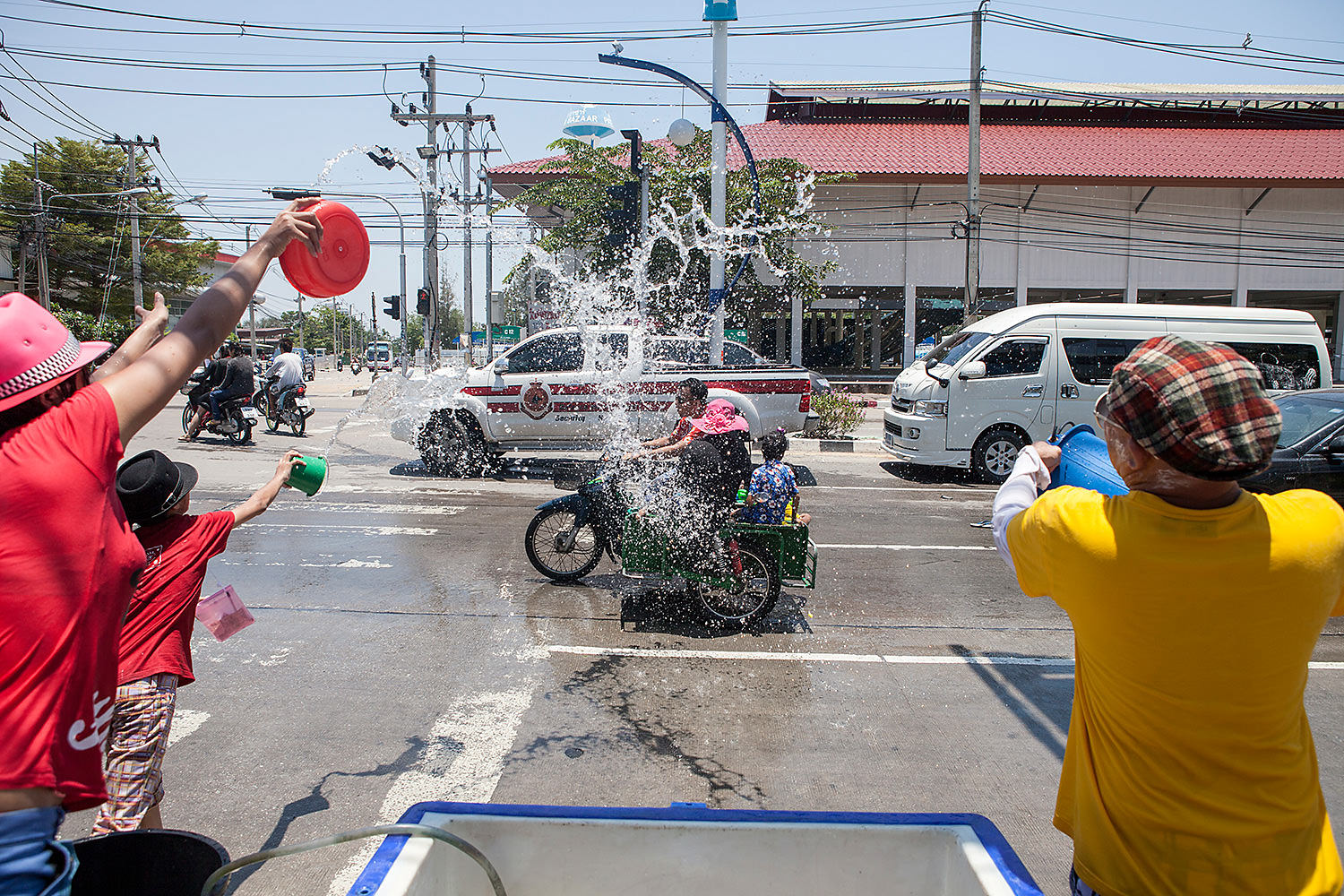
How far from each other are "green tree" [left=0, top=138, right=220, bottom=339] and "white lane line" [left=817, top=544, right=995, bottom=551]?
39.2 meters

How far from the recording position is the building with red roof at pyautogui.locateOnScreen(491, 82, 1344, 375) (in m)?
26.6

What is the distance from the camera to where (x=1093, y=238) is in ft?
91.5

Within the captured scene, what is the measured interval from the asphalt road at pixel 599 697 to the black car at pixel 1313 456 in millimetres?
2056

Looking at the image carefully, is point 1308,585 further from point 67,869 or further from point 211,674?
point 211,674

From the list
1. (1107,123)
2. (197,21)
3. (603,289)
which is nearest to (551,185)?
(603,289)

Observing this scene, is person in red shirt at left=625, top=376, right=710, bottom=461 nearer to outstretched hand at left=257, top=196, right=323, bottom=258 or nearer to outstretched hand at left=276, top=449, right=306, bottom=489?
outstretched hand at left=276, top=449, right=306, bottom=489

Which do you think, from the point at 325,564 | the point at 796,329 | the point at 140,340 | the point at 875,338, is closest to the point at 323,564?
the point at 325,564

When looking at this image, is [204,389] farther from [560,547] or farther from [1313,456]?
[1313,456]

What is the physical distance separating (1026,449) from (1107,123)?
3424cm

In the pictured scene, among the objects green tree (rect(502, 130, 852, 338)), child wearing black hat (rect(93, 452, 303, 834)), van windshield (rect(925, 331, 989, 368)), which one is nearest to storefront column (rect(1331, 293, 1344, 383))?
green tree (rect(502, 130, 852, 338))

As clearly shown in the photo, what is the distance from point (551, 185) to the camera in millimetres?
22156

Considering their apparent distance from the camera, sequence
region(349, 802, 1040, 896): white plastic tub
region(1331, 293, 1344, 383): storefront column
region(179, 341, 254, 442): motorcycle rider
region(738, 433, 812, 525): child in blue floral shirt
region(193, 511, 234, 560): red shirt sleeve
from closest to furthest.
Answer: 1. region(349, 802, 1040, 896): white plastic tub
2. region(193, 511, 234, 560): red shirt sleeve
3. region(738, 433, 812, 525): child in blue floral shirt
4. region(179, 341, 254, 442): motorcycle rider
5. region(1331, 293, 1344, 383): storefront column

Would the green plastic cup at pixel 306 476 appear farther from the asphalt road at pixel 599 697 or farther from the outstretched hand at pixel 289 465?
the asphalt road at pixel 599 697

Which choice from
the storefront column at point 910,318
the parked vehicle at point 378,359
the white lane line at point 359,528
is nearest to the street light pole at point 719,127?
the white lane line at point 359,528
